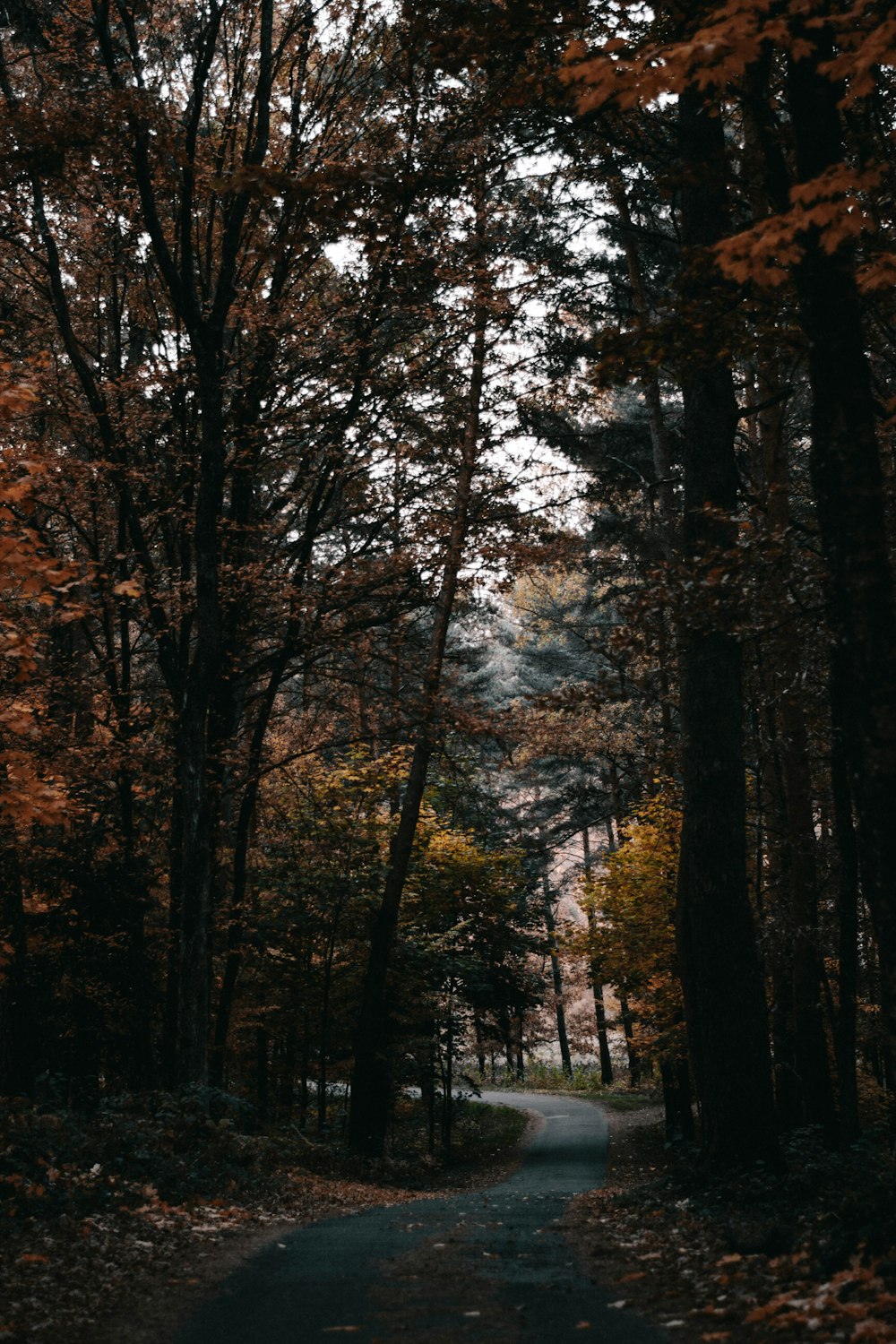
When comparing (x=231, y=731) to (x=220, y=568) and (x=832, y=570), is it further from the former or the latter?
(x=832, y=570)

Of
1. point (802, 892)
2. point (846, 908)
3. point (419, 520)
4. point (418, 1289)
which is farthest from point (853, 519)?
point (419, 520)

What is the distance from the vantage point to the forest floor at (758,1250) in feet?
12.8

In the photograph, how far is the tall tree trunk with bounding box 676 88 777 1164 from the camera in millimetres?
7828

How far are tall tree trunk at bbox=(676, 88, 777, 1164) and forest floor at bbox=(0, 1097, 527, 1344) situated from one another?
3469 millimetres

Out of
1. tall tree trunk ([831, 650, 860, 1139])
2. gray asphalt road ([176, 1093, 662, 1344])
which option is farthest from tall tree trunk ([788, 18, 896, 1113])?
tall tree trunk ([831, 650, 860, 1139])

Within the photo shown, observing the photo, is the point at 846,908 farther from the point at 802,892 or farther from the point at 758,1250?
the point at 758,1250

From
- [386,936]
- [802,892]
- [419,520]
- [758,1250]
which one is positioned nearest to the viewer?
[758,1250]

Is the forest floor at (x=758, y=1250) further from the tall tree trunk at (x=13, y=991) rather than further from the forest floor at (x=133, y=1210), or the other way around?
the tall tree trunk at (x=13, y=991)

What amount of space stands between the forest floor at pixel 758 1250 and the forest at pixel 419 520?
2.61 feet

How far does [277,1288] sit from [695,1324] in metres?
2.17

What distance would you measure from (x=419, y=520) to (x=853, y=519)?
9.58 meters

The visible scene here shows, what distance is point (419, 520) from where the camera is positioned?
14.2 metres

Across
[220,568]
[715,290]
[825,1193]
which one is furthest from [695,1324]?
[220,568]

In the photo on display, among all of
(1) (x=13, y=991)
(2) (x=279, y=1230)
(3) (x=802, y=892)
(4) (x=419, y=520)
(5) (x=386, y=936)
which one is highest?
(4) (x=419, y=520)
